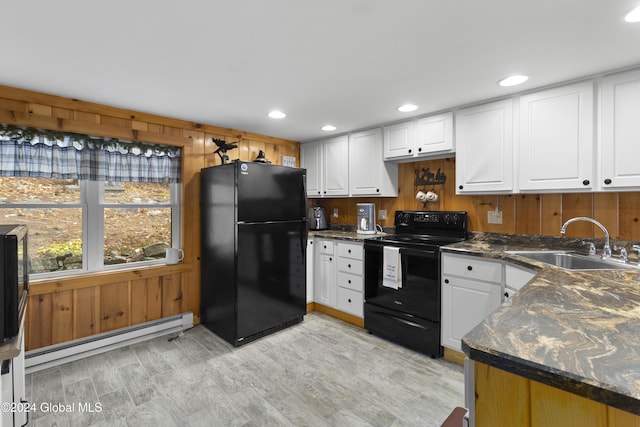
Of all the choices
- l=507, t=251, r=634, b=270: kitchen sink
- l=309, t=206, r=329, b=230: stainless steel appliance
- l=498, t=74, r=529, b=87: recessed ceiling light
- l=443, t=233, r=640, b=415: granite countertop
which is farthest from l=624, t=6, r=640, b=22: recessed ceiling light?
l=309, t=206, r=329, b=230: stainless steel appliance

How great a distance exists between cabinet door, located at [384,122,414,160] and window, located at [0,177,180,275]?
2.28m

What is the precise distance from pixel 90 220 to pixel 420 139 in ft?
10.2

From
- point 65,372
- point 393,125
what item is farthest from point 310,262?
point 65,372

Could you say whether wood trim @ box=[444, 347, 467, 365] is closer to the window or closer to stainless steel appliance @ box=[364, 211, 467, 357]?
stainless steel appliance @ box=[364, 211, 467, 357]

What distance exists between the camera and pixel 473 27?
4.91 feet

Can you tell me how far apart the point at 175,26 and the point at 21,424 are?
7.13 feet

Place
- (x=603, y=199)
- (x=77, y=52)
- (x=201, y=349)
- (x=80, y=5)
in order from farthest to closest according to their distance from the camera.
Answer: (x=201, y=349)
(x=603, y=199)
(x=77, y=52)
(x=80, y=5)

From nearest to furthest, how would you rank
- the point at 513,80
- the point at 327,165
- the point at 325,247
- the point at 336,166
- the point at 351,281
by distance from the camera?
the point at 513,80 < the point at 351,281 < the point at 325,247 < the point at 336,166 < the point at 327,165

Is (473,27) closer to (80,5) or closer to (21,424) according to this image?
(80,5)

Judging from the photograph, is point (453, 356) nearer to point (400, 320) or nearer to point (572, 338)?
point (400, 320)

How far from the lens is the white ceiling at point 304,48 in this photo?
54.0 inches

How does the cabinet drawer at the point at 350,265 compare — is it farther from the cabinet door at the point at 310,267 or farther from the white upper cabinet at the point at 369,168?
the white upper cabinet at the point at 369,168

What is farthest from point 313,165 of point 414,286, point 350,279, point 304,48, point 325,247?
point 304,48

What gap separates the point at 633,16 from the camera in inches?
55.1
